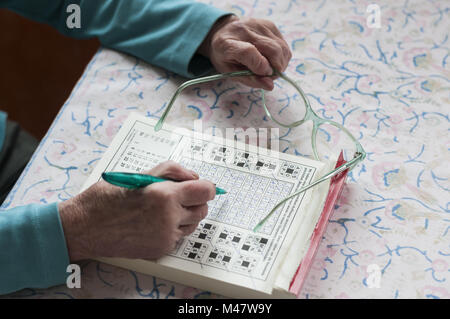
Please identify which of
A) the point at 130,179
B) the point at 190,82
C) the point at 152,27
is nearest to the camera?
the point at 130,179

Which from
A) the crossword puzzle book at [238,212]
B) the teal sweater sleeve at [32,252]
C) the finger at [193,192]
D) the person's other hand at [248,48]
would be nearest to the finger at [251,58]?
the person's other hand at [248,48]

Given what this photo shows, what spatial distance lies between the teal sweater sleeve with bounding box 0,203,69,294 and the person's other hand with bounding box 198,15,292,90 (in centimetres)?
33

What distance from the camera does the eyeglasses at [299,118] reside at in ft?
2.30

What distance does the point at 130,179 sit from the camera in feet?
1.99

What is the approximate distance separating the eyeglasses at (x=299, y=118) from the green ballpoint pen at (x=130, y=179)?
0.14m

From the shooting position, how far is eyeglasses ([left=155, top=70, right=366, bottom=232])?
702 mm

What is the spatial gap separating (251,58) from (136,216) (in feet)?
0.93

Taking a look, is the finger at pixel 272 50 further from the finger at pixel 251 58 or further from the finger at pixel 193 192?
the finger at pixel 193 192

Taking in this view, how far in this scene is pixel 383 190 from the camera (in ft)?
2.32

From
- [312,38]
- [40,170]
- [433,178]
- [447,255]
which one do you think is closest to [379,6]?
[312,38]

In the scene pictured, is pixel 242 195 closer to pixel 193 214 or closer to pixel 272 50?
pixel 193 214

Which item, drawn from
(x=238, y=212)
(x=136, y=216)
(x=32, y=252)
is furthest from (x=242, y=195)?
(x=32, y=252)

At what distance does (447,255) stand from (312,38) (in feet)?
1.34

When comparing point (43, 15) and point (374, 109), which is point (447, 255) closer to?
point (374, 109)
